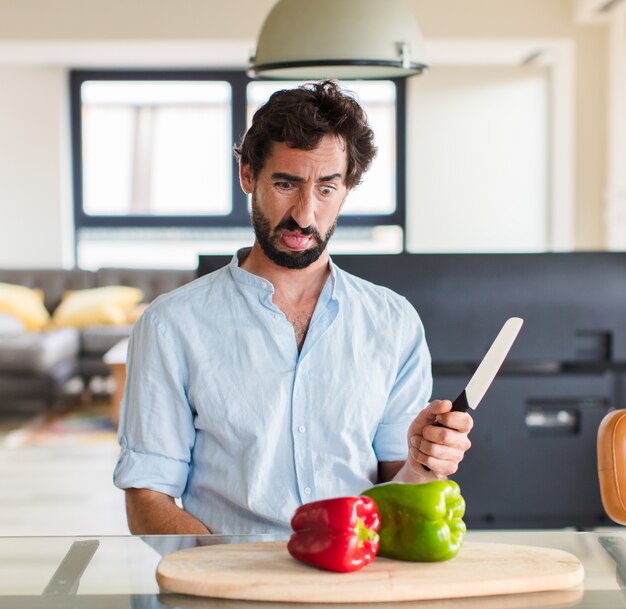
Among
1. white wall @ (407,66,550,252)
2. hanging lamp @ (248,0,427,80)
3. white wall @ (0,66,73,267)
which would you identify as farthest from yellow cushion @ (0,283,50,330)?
hanging lamp @ (248,0,427,80)

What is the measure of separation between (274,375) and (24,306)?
19.8 feet

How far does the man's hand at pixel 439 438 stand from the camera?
1437 millimetres

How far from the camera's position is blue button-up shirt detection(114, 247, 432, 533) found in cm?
171

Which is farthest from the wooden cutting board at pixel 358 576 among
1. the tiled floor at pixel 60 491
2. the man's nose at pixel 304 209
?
the tiled floor at pixel 60 491

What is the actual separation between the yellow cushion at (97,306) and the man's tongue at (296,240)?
5.75 m

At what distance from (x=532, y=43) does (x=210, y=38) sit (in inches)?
82.0

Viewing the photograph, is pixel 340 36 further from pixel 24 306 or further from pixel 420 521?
pixel 24 306

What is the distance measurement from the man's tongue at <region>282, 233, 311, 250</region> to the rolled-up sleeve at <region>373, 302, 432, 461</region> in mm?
237

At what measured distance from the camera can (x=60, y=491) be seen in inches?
193

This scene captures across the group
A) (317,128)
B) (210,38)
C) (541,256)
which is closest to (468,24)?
(210,38)

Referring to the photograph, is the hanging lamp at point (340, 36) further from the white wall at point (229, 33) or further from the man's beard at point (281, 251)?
the white wall at point (229, 33)

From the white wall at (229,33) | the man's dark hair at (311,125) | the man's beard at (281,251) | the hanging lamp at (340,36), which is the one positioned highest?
the white wall at (229,33)

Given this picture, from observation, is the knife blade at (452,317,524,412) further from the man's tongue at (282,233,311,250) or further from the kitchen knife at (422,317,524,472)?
the man's tongue at (282,233,311,250)

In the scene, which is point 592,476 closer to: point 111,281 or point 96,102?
point 111,281
